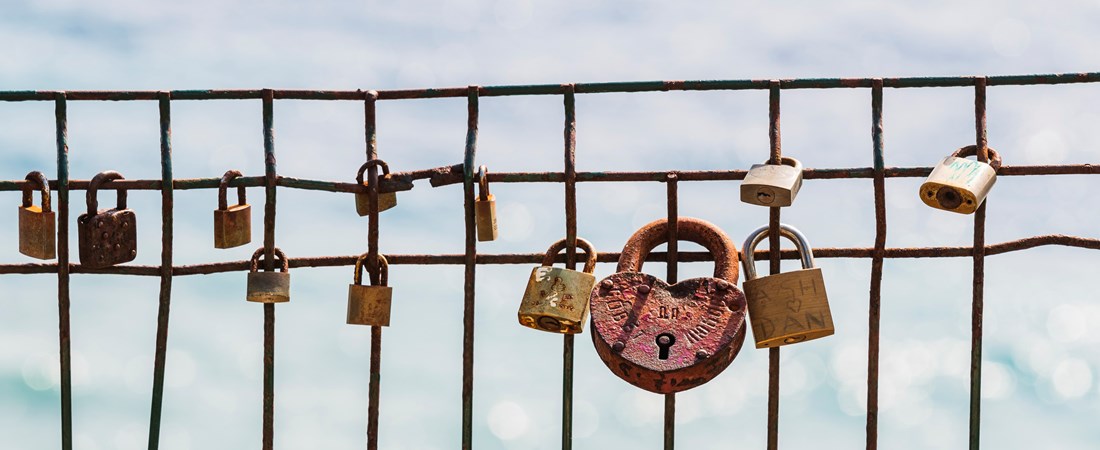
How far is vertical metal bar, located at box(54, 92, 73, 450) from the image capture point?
8.83 m

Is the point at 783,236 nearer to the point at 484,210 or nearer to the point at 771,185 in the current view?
the point at 771,185

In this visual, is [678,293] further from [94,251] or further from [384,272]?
[94,251]

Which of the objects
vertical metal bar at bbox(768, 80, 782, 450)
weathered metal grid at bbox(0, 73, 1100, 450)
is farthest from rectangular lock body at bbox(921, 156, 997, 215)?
vertical metal bar at bbox(768, 80, 782, 450)

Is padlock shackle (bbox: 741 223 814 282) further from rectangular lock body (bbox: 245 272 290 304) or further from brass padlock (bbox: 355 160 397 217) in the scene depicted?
rectangular lock body (bbox: 245 272 290 304)

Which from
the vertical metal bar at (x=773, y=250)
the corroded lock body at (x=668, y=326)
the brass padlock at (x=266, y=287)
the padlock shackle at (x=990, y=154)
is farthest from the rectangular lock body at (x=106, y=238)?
the padlock shackle at (x=990, y=154)

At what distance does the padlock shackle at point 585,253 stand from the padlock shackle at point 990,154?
1897 mm

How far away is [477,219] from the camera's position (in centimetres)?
856

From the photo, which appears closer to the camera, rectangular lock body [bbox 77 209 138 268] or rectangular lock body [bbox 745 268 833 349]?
rectangular lock body [bbox 745 268 833 349]

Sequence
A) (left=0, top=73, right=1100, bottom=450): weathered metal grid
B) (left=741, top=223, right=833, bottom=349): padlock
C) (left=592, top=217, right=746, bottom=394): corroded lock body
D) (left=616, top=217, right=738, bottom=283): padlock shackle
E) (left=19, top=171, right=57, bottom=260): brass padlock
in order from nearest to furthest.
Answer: (left=592, top=217, right=746, bottom=394): corroded lock body, (left=741, top=223, right=833, bottom=349): padlock, (left=616, top=217, right=738, bottom=283): padlock shackle, (left=0, top=73, right=1100, bottom=450): weathered metal grid, (left=19, top=171, right=57, bottom=260): brass padlock

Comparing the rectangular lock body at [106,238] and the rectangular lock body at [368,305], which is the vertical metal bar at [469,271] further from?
the rectangular lock body at [106,238]

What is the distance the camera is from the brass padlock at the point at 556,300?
825 cm

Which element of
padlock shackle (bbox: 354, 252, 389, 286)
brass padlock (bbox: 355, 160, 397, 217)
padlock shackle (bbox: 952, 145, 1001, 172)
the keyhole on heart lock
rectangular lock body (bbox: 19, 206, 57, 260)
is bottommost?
the keyhole on heart lock

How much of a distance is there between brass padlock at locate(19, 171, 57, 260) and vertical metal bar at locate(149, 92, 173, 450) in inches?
24.4

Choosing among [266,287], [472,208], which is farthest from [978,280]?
[266,287]
